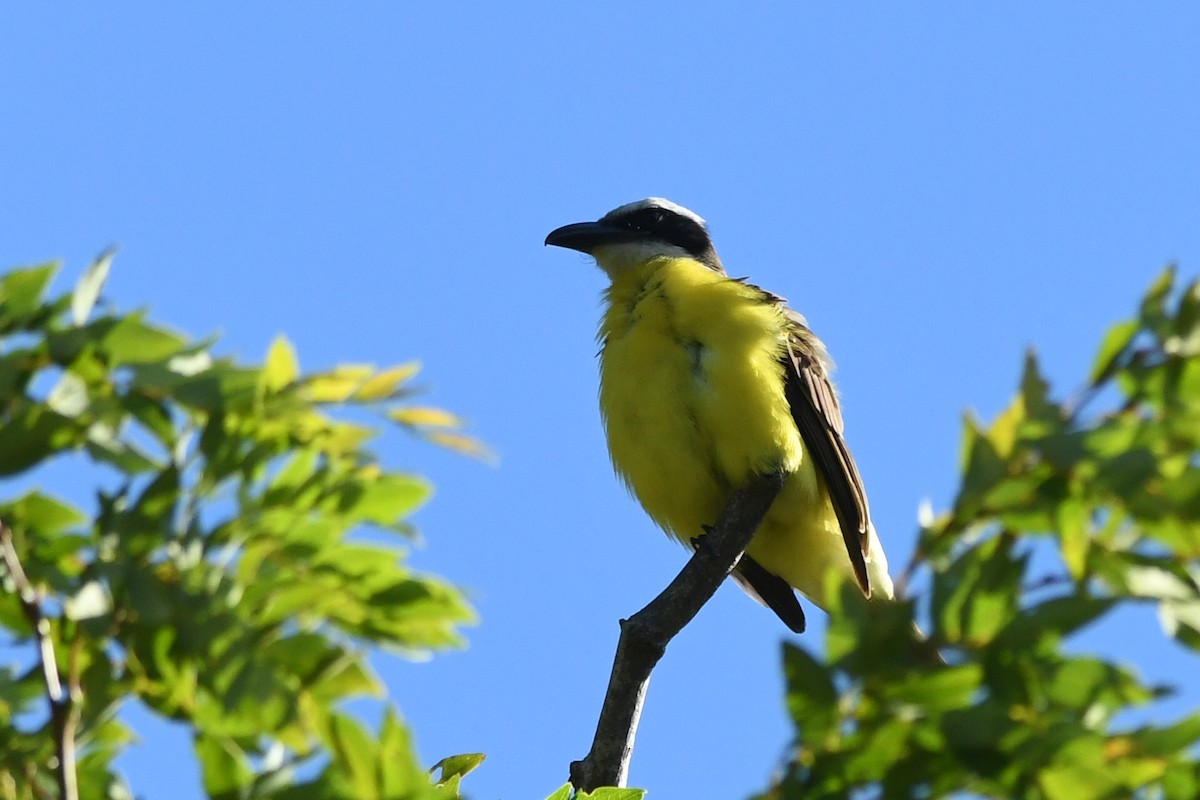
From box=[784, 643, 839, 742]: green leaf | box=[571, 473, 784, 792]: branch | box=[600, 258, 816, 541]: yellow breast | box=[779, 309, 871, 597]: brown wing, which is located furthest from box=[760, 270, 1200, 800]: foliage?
box=[779, 309, 871, 597]: brown wing

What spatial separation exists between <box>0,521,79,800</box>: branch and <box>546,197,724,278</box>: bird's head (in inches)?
229

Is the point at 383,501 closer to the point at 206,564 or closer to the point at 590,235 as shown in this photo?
the point at 206,564

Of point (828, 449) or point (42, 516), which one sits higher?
point (828, 449)

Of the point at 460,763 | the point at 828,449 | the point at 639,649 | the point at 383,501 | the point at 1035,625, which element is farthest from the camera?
the point at 828,449

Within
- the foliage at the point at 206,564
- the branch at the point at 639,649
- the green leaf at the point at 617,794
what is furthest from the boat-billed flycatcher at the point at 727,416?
the foliage at the point at 206,564

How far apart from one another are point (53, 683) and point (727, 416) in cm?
424

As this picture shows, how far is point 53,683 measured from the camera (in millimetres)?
1908

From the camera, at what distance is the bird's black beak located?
26.1 ft

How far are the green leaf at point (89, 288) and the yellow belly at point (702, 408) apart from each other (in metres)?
4.04

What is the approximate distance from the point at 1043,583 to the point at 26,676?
1.42 m

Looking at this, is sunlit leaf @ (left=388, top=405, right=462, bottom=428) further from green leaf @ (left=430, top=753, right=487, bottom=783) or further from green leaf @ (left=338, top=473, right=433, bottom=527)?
green leaf @ (left=430, top=753, right=487, bottom=783)

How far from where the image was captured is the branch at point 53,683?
1.85 m

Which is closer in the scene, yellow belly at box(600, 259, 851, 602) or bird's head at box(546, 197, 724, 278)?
yellow belly at box(600, 259, 851, 602)

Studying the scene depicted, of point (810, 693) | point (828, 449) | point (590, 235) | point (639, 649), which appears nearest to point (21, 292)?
point (810, 693)
